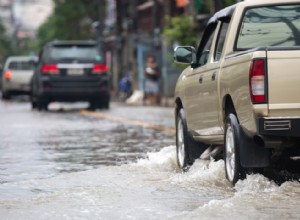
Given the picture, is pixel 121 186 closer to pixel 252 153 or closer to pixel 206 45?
pixel 252 153

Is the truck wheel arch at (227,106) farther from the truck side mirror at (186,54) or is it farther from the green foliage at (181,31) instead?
the green foliage at (181,31)

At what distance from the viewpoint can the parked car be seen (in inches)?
1652

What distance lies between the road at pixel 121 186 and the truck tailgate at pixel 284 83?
26.7 inches

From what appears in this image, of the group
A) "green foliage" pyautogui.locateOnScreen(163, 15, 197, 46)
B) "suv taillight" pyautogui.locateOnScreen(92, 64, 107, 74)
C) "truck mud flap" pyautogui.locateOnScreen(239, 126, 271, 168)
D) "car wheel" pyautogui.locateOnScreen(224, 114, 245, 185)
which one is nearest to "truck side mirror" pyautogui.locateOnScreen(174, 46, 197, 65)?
"car wheel" pyautogui.locateOnScreen(224, 114, 245, 185)

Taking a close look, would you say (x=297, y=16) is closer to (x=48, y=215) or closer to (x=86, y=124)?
(x=48, y=215)

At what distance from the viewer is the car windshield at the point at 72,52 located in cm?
2700

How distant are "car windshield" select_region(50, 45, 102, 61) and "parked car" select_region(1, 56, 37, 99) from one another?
14891 mm

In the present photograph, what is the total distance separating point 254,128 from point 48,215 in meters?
1.88

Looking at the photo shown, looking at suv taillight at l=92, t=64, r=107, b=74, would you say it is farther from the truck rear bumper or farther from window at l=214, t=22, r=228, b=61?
the truck rear bumper

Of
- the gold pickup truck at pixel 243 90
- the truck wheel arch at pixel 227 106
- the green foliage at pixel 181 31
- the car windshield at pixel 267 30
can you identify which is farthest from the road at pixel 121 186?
the green foliage at pixel 181 31

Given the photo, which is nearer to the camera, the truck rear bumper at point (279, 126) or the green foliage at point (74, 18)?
the truck rear bumper at point (279, 126)

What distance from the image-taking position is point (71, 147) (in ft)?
46.7

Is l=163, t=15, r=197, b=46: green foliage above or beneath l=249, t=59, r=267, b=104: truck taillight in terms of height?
beneath

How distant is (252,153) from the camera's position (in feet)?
27.6
